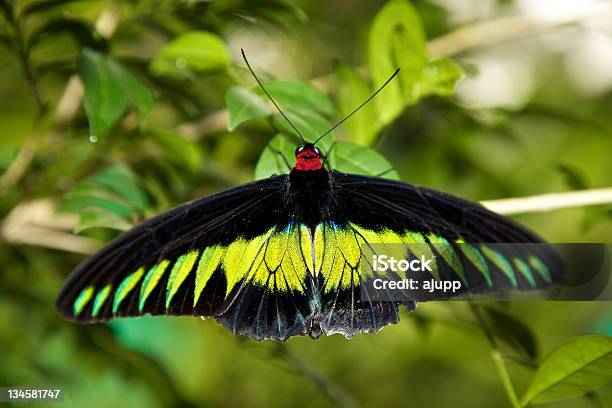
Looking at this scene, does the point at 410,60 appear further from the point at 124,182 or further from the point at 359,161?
the point at 124,182

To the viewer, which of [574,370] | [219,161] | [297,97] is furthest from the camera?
[219,161]

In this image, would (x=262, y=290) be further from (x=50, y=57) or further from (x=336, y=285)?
(x=50, y=57)

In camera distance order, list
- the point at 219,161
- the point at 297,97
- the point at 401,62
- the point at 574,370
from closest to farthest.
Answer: the point at 574,370
the point at 297,97
the point at 401,62
the point at 219,161

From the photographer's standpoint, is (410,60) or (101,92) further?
(410,60)

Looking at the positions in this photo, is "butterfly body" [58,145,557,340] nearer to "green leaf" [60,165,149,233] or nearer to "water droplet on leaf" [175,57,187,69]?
"green leaf" [60,165,149,233]

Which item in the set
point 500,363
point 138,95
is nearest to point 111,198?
point 138,95

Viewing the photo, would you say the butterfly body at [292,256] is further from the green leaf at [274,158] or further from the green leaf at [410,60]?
the green leaf at [410,60]

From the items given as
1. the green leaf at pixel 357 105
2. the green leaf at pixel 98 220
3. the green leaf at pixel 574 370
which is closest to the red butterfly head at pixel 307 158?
the green leaf at pixel 357 105

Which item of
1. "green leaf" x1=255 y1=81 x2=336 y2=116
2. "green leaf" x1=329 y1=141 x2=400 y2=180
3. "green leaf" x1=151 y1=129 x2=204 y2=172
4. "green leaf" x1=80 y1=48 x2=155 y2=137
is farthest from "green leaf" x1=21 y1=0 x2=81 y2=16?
"green leaf" x1=329 y1=141 x2=400 y2=180
